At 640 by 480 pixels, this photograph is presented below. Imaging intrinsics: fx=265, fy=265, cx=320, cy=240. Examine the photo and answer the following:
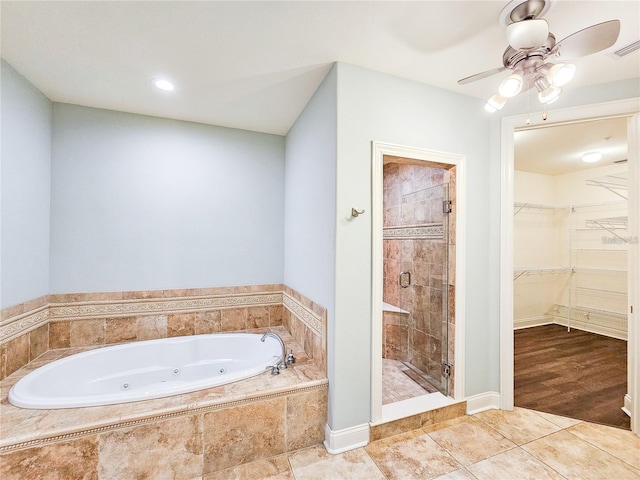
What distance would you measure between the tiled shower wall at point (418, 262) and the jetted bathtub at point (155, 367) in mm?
1450

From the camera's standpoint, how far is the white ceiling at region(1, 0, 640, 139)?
1356mm

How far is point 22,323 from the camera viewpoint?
2.00 metres

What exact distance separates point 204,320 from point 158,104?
81.4 inches

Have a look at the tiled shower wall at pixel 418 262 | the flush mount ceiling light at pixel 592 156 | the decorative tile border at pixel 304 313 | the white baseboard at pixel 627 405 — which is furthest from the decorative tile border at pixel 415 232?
the flush mount ceiling light at pixel 592 156

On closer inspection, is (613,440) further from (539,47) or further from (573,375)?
(539,47)

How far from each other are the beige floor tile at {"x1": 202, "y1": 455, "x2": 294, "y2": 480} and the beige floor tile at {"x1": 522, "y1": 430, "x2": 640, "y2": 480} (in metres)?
1.55

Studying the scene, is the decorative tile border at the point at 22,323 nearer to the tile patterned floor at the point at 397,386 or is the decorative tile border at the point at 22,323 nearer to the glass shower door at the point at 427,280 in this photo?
the tile patterned floor at the point at 397,386

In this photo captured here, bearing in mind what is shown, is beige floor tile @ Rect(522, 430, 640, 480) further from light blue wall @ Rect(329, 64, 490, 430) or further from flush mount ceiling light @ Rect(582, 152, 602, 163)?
flush mount ceiling light @ Rect(582, 152, 602, 163)

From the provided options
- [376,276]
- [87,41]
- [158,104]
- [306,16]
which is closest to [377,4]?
[306,16]

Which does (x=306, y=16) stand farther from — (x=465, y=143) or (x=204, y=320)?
(x=204, y=320)

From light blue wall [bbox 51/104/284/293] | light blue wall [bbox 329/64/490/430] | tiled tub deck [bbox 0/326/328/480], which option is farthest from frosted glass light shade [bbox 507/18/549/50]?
light blue wall [bbox 51/104/284/293]

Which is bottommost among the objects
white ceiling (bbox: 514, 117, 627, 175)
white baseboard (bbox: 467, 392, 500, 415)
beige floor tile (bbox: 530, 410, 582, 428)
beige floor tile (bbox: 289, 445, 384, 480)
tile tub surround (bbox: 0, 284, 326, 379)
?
beige floor tile (bbox: 289, 445, 384, 480)

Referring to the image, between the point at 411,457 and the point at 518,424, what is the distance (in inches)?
37.3

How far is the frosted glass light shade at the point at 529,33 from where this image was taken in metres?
1.17
